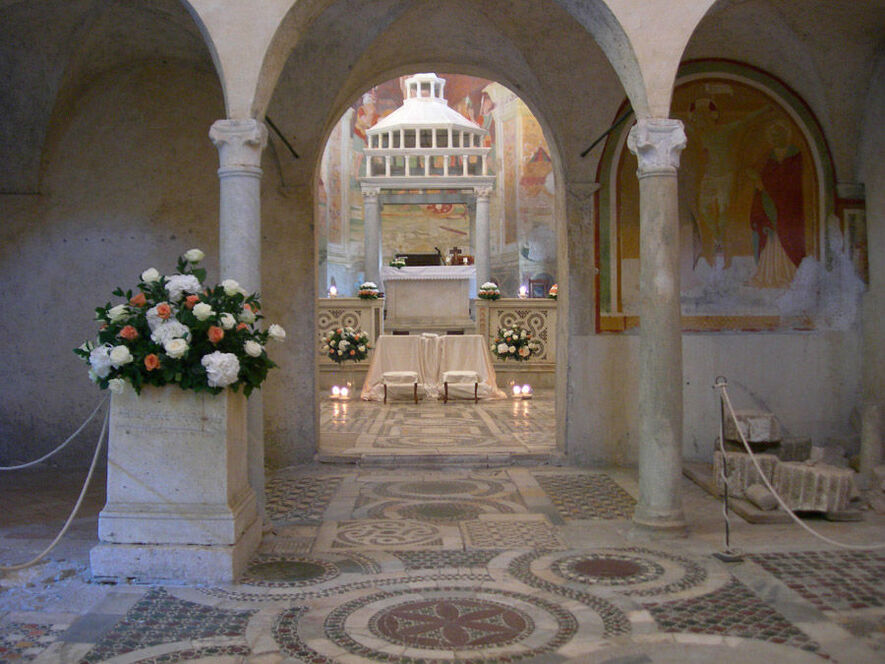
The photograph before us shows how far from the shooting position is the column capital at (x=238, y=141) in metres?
6.11

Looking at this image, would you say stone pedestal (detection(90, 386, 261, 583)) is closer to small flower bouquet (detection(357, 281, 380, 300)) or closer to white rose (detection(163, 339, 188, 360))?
white rose (detection(163, 339, 188, 360))

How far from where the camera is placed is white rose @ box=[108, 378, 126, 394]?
514cm

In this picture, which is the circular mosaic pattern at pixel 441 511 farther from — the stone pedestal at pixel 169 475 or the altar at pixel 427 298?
the altar at pixel 427 298

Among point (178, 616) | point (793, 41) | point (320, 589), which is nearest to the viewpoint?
point (178, 616)

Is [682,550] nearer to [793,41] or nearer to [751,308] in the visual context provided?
[751,308]

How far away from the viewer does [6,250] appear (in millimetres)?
9250

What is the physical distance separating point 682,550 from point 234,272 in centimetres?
392

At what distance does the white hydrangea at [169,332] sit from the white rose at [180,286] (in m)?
0.25

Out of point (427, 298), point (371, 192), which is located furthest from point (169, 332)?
point (371, 192)

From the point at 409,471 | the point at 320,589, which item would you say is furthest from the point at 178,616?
the point at 409,471

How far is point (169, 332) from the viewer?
518 centimetres

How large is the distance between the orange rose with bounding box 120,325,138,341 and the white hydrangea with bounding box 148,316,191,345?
0.12m

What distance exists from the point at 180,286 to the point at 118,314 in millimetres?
435

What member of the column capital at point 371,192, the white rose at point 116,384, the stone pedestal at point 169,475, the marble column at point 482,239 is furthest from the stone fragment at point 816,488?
the column capital at point 371,192
